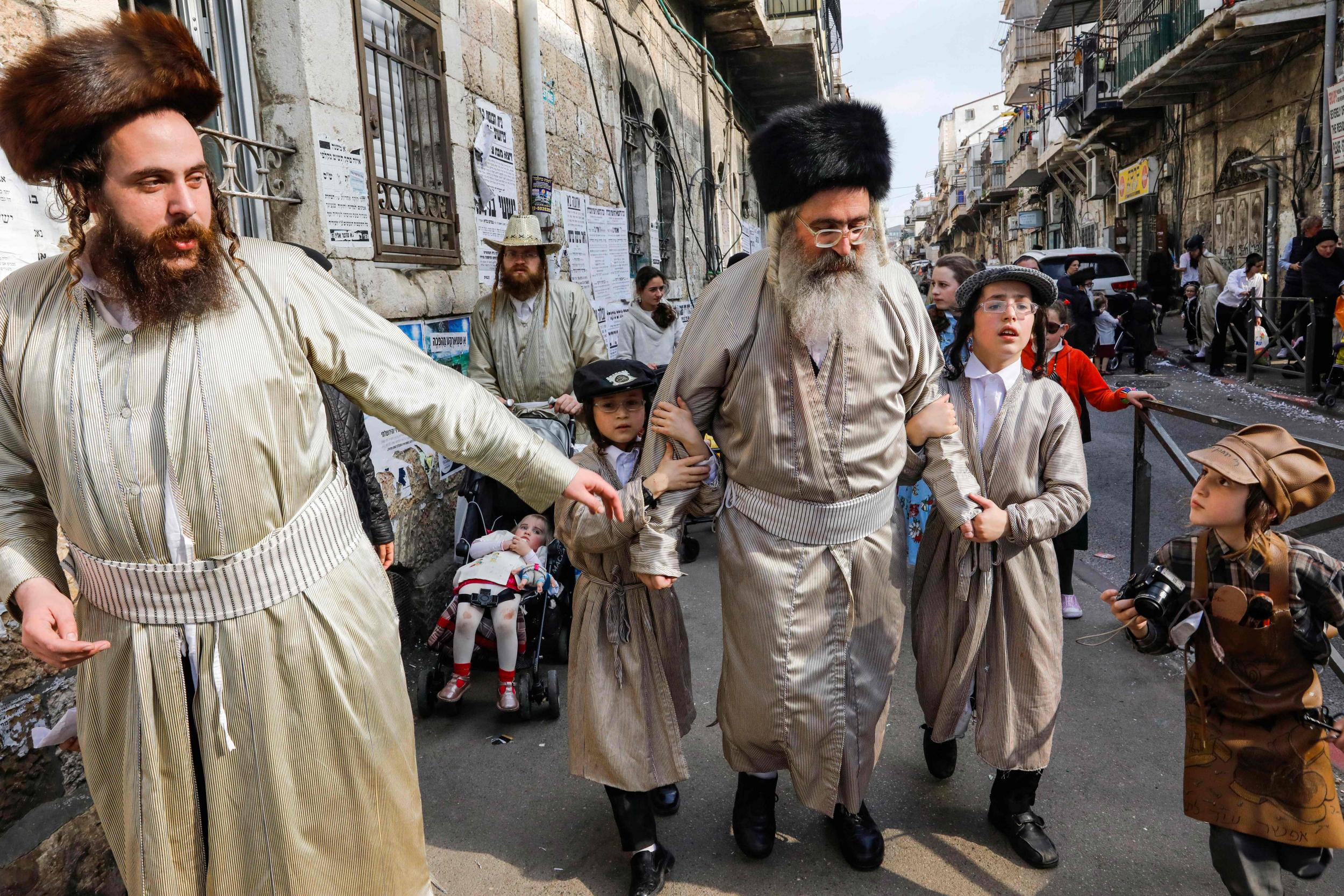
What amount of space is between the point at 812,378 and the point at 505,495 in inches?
84.3

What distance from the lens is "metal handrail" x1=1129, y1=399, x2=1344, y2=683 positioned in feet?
8.91

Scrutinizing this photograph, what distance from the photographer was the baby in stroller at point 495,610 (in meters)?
3.76

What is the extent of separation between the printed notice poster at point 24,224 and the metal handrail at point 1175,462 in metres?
3.35

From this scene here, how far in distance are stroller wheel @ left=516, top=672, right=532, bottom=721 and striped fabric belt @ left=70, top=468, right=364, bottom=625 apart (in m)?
1.98

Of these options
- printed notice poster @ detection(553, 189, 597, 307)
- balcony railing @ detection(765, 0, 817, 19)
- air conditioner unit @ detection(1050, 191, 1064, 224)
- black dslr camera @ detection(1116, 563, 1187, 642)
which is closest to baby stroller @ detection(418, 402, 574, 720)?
black dslr camera @ detection(1116, 563, 1187, 642)

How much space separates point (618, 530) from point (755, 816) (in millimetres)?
975

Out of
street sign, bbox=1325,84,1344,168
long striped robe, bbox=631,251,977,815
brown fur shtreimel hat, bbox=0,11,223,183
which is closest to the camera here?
brown fur shtreimel hat, bbox=0,11,223,183

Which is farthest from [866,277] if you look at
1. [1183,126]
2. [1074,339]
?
[1183,126]

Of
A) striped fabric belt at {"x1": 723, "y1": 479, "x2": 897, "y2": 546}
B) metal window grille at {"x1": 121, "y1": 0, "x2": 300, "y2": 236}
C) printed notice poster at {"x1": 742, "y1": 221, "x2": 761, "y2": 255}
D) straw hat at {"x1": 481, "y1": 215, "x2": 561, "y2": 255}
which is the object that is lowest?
striped fabric belt at {"x1": 723, "y1": 479, "x2": 897, "y2": 546}

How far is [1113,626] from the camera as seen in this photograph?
452 centimetres

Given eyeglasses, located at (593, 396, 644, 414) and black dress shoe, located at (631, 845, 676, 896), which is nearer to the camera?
black dress shoe, located at (631, 845, 676, 896)

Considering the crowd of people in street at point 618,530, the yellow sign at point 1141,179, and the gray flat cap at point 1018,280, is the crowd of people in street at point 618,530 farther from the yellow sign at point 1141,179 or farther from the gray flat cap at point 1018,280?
the yellow sign at point 1141,179

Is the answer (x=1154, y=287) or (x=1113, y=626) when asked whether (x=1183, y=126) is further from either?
(x=1113, y=626)

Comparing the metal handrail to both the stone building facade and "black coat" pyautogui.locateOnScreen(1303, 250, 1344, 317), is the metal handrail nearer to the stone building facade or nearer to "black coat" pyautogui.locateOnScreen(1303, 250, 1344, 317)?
the stone building facade
